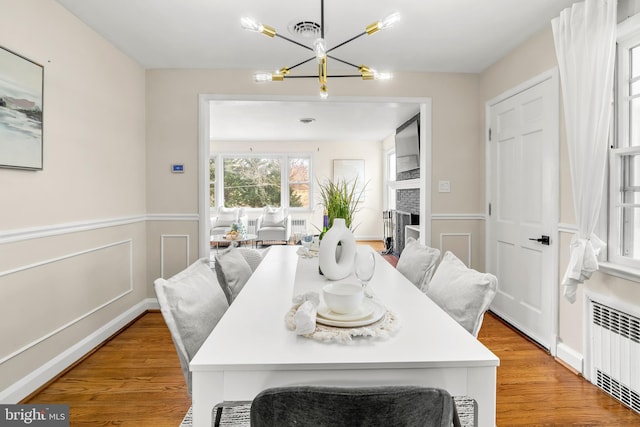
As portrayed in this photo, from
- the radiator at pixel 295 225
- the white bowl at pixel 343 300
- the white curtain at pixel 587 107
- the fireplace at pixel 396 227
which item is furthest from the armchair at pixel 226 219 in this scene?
the white bowl at pixel 343 300

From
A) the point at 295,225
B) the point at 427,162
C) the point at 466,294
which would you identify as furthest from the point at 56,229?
the point at 295,225

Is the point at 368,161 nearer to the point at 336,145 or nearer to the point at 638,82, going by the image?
the point at 336,145

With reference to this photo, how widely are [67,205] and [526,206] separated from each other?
351 centimetres

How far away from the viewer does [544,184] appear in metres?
2.69

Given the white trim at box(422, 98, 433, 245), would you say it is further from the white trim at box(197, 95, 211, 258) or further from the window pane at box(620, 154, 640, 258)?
the white trim at box(197, 95, 211, 258)

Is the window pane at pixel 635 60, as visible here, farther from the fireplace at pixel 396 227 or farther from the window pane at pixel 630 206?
the fireplace at pixel 396 227

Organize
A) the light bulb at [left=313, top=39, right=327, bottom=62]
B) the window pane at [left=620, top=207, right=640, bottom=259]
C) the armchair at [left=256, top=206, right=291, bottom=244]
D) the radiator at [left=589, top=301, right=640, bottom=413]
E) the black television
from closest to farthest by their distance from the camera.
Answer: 1. the light bulb at [left=313, top=39, right=327, bottom=62]
2. the radiator at [left=589, top=301, right=640, bottom=413]
3. the window pane at [left=620, top=207, right=640, bottom=259]
4. the black television
5. the armchair at [left=256, top=206, right=291, bottom=244]

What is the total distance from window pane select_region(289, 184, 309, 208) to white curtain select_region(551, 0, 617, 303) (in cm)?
674

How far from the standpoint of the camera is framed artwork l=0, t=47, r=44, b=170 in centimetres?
189

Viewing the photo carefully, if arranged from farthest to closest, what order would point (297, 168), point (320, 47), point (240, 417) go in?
point (297, 168)
point (240, 417)
point (320, 47)

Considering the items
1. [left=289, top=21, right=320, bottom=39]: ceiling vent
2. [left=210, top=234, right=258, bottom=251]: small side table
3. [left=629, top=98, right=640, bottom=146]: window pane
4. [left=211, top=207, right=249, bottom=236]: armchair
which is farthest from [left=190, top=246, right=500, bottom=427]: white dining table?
[left=211, top=207, right=249, bottom=236]: armchair

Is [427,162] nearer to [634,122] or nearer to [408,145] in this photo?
[634,122]

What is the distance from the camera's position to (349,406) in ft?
2.23

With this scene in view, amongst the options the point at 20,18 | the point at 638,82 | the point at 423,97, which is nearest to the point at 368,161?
the point at 423,97
